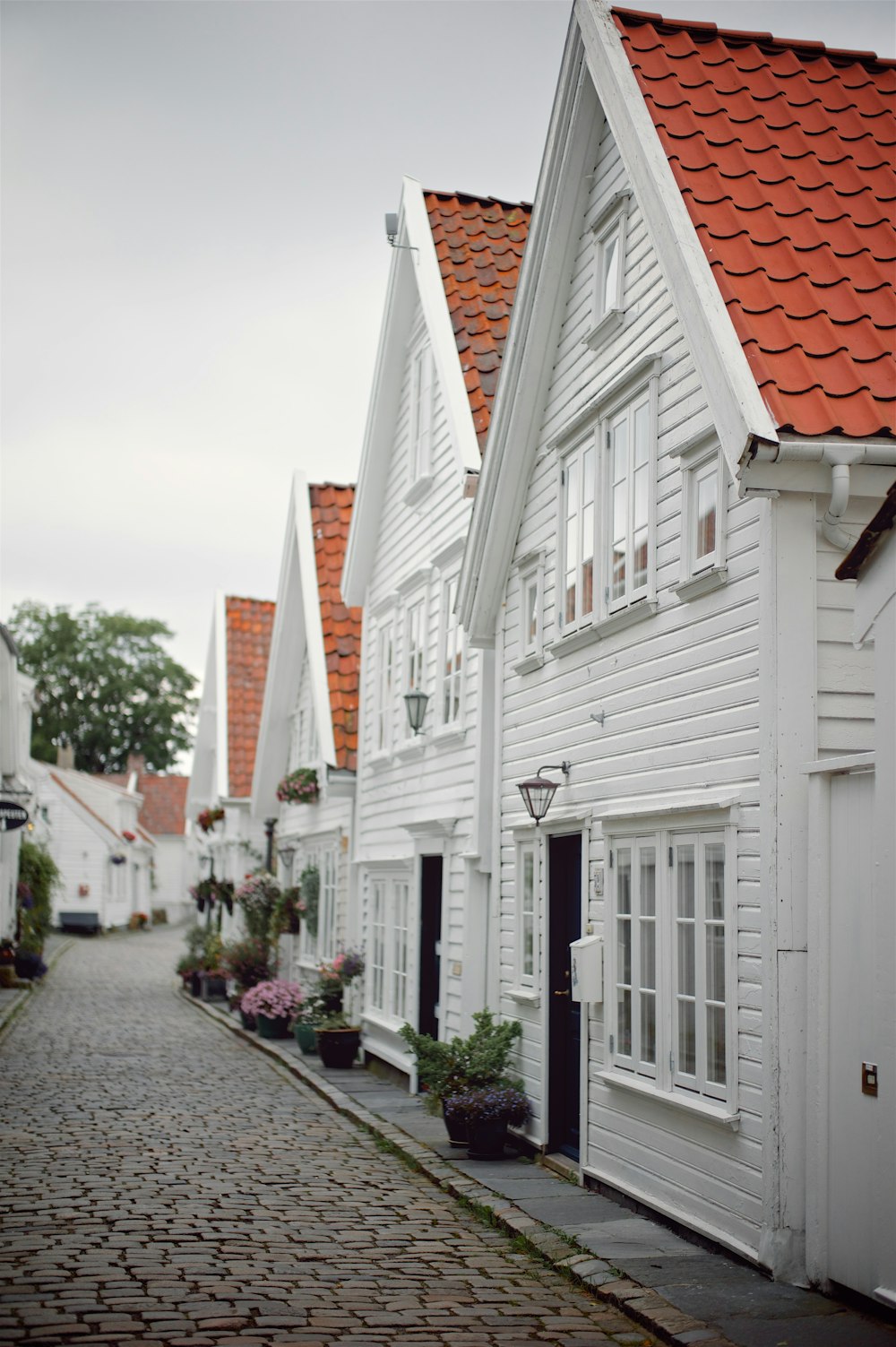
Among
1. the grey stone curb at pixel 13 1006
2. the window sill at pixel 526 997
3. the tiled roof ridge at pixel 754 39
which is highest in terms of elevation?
the tiled roof ridge at pixel 754 39

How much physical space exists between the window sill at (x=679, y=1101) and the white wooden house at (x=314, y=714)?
30.7ft

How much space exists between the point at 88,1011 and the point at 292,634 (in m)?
6.80

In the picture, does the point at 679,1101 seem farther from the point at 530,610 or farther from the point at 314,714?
the point at 314,714

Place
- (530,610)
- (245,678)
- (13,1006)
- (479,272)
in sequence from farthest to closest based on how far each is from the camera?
(245,678)
(13,1006)
(479,272)
(530,610)

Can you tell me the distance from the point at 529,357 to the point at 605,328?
1323 millimetres

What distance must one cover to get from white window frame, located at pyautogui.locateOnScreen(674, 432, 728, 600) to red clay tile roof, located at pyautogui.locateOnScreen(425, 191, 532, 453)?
18.3ft

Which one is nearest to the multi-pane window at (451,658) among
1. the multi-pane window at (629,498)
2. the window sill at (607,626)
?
the window sill at (607,626)

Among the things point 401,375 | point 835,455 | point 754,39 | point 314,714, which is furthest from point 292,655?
point 835,455

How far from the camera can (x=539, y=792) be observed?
1010 centimetres

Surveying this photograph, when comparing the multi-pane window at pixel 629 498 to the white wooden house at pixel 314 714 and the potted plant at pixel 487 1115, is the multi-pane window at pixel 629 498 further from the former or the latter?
the white wooden house at pixel 314 714

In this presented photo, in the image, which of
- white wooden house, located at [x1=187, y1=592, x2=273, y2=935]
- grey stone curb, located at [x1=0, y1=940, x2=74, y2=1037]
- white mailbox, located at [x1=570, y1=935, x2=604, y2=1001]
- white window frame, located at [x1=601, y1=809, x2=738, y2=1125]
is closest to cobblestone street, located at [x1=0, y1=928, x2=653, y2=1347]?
white window frame, located at [x1=601, y1=809, x2=738, y2=1125]

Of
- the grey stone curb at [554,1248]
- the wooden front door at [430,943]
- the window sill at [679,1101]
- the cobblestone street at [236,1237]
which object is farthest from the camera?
the wooden front door at [430,943]

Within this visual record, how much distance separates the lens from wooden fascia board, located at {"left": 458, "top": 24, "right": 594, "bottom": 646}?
980 centimetres

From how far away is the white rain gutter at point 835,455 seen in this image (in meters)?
6.34
